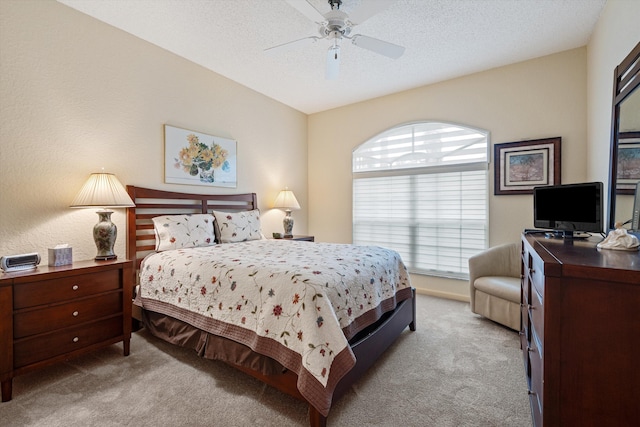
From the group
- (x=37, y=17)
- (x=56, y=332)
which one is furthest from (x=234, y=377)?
(x=37, y=17)

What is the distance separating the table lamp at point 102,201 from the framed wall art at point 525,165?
3.91 metres

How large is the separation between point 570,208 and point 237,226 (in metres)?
3.03

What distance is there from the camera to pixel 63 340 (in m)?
2.01

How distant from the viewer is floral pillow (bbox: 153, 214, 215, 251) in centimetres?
281

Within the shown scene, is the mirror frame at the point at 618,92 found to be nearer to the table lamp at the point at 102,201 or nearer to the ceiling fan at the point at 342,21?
the ceiling fan at the point at 342,21

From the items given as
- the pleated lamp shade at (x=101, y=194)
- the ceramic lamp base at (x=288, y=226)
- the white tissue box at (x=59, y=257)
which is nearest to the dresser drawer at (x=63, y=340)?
the white tissue box at (x=59, y=257)

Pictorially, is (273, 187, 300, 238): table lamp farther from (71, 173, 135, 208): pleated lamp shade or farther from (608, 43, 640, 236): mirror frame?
(608, 43, 640, 236): mirror frame

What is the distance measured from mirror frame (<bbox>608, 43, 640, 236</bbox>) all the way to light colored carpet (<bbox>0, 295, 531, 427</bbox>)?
1315 mm

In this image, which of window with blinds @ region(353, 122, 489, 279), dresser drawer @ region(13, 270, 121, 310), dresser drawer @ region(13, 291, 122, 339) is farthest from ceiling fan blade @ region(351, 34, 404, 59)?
dresser drawer @ region(13, 291, 122, 339)

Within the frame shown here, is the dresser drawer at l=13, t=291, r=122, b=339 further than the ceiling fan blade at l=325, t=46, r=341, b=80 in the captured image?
No

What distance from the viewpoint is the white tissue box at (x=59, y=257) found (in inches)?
83.7

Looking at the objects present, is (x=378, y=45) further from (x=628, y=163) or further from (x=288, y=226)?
(x=288, y=226)

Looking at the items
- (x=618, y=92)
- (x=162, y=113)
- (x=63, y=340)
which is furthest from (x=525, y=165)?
(x=63, y=340)

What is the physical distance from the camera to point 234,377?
202cm
